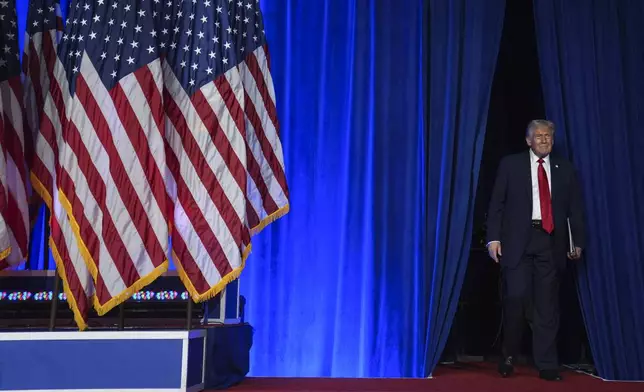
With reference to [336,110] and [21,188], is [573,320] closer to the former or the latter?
[336,110]

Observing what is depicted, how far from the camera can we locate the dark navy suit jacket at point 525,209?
15.4 feet

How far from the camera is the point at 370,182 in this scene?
5012 millimetres

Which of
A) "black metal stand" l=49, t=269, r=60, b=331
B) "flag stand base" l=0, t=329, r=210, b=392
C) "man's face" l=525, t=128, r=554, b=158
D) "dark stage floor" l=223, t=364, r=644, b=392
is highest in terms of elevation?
"man's face" l=525, t=128, r=554, b=158

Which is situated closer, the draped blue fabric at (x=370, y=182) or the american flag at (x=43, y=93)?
the american flag at (x=43, y=93)

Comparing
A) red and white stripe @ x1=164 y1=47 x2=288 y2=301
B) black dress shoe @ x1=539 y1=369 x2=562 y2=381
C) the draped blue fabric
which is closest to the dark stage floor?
black dress shoe @ x1=539 y1=369 x2=562 y2=381

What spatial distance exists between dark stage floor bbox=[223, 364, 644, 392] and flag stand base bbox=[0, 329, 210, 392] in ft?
1.93

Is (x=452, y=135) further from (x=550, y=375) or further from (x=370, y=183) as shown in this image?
(x=550, y=375)

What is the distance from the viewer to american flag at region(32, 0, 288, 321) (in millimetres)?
3721

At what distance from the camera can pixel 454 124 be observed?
4.95 metres

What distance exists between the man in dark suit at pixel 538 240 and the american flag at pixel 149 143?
5.93ft

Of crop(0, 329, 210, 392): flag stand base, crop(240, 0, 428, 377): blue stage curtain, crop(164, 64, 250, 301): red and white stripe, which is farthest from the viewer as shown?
crop(240, 0, 428, 377): blue stage curtain

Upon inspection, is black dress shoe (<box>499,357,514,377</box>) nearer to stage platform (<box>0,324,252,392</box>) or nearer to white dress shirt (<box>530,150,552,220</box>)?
white dress shirt (<box>530,150,552,220</box>)

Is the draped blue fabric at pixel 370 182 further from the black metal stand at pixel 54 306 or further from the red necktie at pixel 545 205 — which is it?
the black metal stand at pixel 54 306

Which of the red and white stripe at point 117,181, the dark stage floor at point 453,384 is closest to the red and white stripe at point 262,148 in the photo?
the red and white stripe at point 117,181
